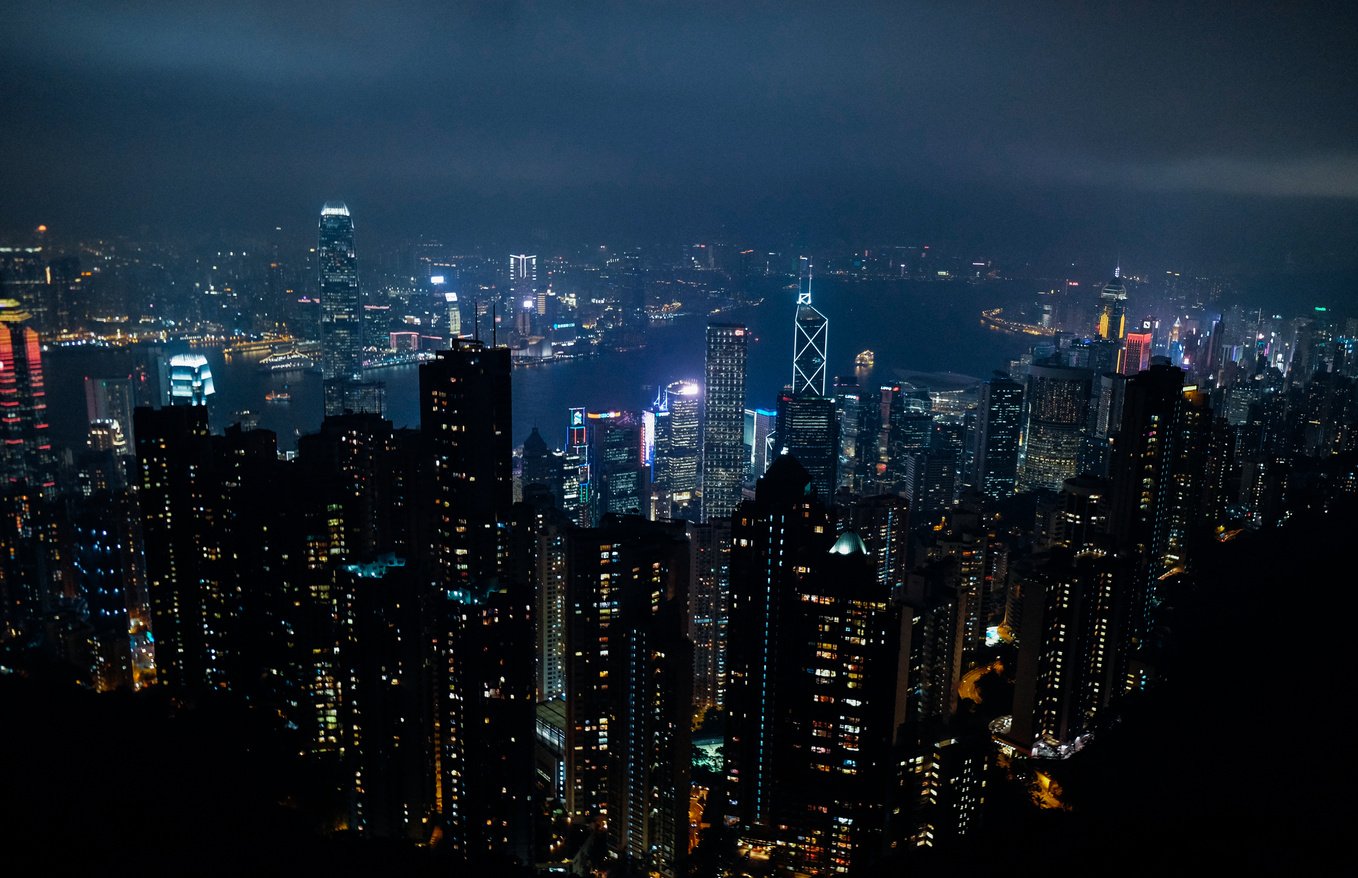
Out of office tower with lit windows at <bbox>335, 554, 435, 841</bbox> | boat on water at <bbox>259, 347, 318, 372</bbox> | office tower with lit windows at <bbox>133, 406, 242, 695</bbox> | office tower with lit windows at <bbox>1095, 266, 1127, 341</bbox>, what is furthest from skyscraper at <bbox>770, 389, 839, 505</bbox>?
office tower with lit windows at <bbox>133, 406, 242, 695</bbox>

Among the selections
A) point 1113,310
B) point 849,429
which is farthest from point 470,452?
point 1113,310

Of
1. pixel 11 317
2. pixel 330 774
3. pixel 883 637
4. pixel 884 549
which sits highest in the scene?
pixel 11 317

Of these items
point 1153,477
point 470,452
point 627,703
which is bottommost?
point 627,703

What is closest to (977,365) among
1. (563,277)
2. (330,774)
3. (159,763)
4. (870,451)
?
(870,451)

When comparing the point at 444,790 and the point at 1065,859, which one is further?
the point at 444,790

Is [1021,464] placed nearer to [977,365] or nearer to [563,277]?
[977,365]

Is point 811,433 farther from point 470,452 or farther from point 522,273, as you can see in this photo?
point 470,452

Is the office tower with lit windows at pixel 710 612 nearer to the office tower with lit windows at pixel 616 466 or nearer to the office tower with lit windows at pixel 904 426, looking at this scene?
the office tower with lit windows at pixel 616 466
